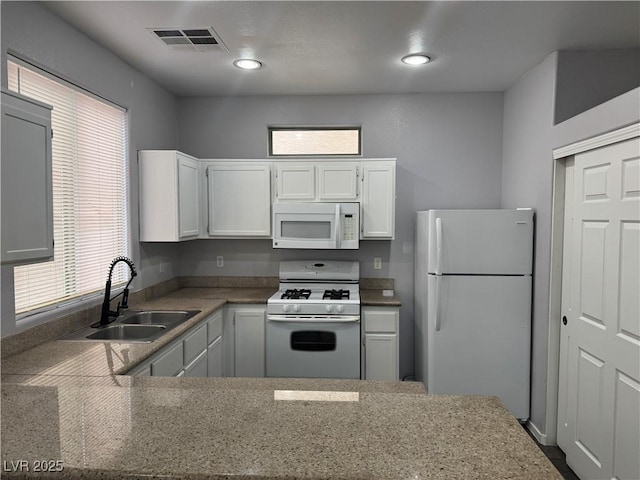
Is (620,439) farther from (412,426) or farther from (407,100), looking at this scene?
(407,100)

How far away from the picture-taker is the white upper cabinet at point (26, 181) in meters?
1.57

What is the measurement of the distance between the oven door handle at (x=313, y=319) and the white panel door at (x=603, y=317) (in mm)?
1534

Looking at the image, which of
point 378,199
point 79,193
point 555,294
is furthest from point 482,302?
point 79,193

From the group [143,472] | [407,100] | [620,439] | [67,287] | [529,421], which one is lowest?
[529,421]

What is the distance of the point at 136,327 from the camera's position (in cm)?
292

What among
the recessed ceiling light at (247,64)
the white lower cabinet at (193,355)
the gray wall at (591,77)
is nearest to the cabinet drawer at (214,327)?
the white lower cabinet at (193,355)

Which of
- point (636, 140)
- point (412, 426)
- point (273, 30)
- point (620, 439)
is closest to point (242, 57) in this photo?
point (273, 30)

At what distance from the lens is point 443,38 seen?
2.70m

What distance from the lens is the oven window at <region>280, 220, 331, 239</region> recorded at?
149 inches

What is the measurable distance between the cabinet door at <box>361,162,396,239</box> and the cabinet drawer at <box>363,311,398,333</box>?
0.70m

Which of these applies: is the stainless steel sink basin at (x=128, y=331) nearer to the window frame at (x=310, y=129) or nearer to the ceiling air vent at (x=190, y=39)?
the ceiling air vent at (x=190, y=39)

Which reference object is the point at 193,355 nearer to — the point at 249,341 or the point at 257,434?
the point at 249,341

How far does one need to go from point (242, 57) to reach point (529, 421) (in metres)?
3.48

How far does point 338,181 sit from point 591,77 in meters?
2.01
